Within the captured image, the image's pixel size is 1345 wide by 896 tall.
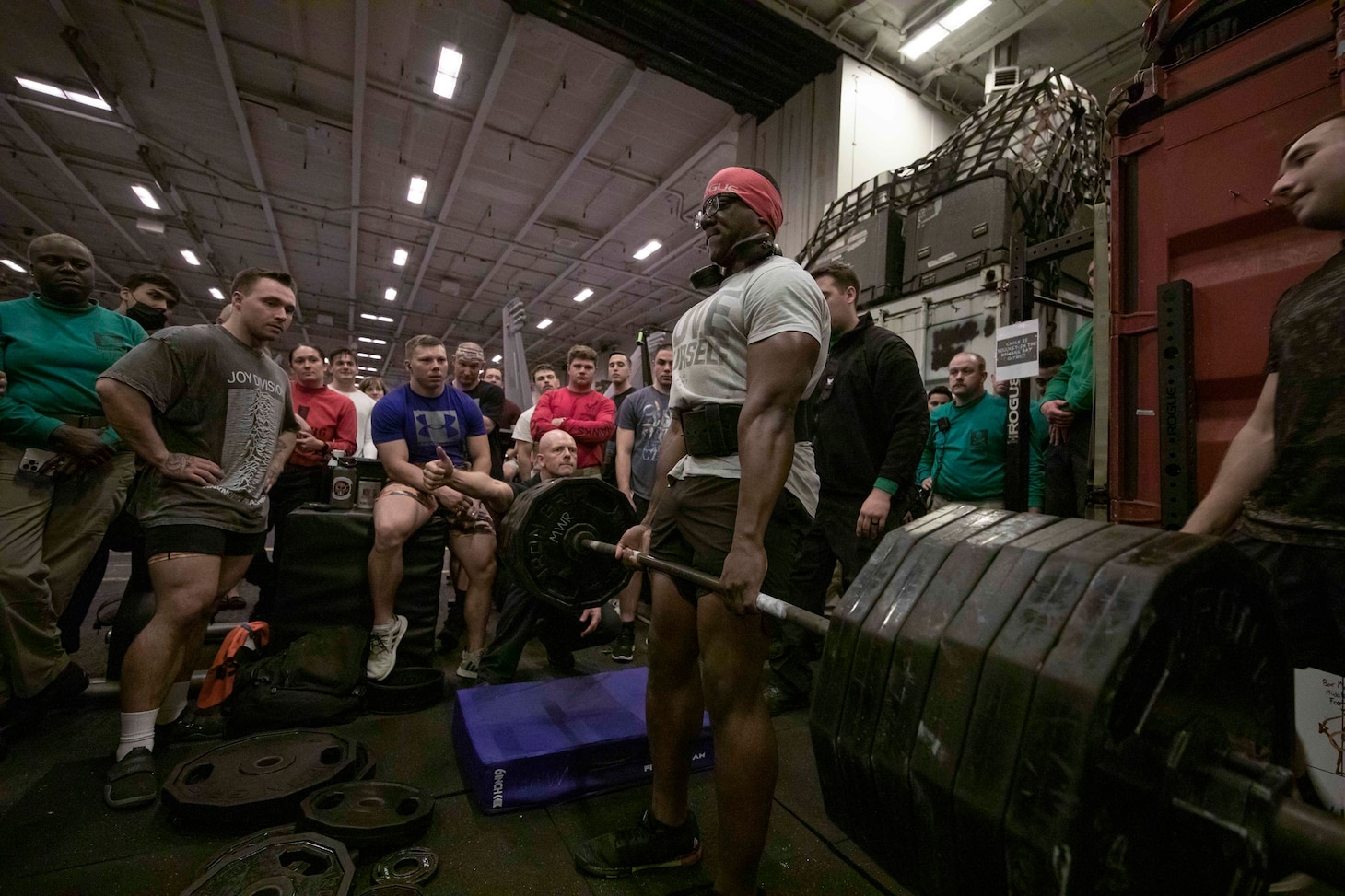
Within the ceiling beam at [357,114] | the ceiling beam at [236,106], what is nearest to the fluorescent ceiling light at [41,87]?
the ceiling beam at [236,106]

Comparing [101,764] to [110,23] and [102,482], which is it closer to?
[102,482]

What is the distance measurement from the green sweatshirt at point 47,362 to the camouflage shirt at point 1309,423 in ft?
10.8

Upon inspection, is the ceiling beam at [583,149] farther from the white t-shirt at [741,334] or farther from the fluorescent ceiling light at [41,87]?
the white t-shirt at [741,334]

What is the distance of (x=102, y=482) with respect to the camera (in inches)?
83.6

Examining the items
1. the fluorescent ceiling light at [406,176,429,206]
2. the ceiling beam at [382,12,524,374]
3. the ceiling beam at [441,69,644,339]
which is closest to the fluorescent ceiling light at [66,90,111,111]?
the fluorescent ceiling light at [406,176,429,206]

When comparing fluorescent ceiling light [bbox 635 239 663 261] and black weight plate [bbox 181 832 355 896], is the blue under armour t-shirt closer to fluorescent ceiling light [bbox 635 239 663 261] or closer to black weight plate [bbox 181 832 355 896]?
black weight plate [bbox 181 832 355 896]

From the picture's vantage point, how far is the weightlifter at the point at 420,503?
2.45 metres

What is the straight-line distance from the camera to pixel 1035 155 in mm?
3465

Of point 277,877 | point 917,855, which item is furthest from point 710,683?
point 277,877

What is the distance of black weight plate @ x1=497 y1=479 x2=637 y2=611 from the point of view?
172 cm

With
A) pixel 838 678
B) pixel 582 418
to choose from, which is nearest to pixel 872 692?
pixel 838 678

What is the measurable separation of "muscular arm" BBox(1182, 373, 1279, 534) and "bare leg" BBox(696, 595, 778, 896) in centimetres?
100

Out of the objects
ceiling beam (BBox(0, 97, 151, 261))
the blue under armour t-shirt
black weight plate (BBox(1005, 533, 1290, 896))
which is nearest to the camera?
black weight plate (BBox(1005, 533, 1290, 896))

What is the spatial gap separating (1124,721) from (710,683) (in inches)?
26.8
